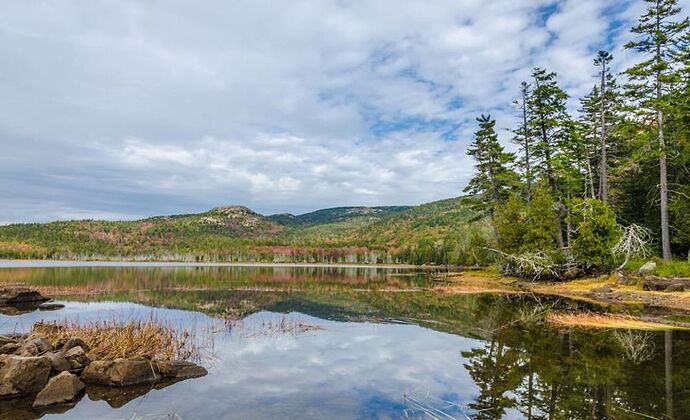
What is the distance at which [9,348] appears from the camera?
563 inches

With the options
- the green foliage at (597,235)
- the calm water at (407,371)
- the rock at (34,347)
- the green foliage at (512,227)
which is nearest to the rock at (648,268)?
the green foliage at (597,235)

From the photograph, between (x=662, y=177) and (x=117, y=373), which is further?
(x=662, y=177)

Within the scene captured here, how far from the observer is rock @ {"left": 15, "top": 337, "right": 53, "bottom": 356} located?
1339cm

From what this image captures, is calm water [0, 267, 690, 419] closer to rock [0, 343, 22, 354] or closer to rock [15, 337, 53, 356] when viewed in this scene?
rock [15, 337, 53, 356]

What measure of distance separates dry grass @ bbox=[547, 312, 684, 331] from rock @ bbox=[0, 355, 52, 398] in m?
21.2

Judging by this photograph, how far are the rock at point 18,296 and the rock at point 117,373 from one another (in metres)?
24.1

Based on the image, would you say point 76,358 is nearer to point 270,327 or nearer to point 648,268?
point 270,327

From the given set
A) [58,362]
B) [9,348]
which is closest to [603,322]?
[58,362]

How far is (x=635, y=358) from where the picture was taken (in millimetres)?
15047

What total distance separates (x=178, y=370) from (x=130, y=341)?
218 centimetres

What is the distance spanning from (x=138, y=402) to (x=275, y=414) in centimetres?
356

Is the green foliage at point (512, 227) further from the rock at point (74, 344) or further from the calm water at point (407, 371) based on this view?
the rock at point (74, 344)

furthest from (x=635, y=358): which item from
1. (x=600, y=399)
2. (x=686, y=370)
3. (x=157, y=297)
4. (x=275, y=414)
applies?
(x=157, y=297)

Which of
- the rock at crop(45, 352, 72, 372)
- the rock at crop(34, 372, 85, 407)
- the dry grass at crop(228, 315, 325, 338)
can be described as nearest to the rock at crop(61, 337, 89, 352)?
the rock at crop(45, 352, 72, 372)
